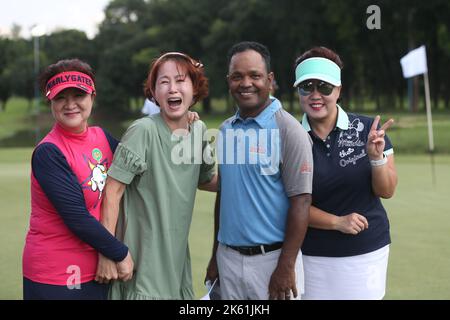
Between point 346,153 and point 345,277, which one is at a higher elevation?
point 346,153

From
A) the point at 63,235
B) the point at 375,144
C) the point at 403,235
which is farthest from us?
the point at 403,235

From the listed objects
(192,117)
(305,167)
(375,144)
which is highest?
(192,117)

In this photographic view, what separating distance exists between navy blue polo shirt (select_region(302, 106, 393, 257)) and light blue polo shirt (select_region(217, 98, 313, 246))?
27 cm

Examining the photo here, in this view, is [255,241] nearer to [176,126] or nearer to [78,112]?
[176,126]

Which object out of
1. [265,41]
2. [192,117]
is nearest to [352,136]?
[192,117]

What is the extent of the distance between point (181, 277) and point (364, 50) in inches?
1681

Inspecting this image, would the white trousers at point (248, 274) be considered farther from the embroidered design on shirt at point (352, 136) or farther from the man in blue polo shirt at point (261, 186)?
the embroidered design on shirt at point (352, 136)

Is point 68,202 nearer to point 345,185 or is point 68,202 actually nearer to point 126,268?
point 126,268

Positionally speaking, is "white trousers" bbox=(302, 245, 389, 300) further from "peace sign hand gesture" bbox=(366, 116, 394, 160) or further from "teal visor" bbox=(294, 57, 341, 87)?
"teal visor" bbox=(294, 57, 341, 87)

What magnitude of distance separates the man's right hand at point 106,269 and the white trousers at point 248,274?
52 cm

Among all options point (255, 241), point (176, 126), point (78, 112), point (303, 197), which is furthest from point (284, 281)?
point (78, 112)

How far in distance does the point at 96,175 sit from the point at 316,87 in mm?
1111

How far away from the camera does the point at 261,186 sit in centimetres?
256
